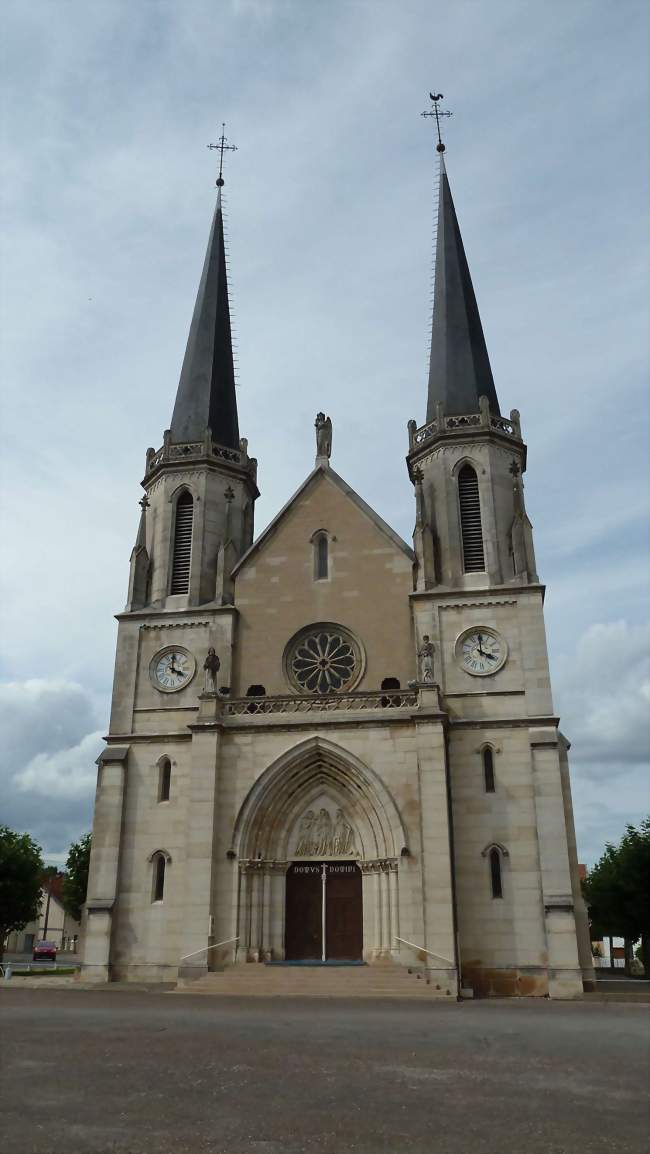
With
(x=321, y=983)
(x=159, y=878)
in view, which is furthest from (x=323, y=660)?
(x=321, y=983)

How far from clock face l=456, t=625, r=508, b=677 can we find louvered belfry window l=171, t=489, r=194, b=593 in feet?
30.6

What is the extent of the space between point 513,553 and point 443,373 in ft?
25.8

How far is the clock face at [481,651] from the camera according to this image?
26.3 m

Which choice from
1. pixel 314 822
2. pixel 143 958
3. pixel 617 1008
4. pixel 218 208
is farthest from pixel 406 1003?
pixel 218 208

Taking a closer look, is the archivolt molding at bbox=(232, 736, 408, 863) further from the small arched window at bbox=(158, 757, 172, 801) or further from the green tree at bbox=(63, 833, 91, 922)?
the green tree at bbox=(63, 833, 91, 922)

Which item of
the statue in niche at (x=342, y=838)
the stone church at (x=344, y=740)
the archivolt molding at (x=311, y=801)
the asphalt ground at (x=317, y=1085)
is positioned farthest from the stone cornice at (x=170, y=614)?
the asphalt ground at (x=317, y=1085)

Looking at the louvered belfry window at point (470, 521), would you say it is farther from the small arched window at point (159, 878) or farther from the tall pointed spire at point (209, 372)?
the small arched window at point (159, 878)

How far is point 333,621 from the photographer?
27.9 m

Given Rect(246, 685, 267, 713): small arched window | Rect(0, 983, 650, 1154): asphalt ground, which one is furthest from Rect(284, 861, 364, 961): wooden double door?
Rect(0, 983, 650, 1154): asphalt ground

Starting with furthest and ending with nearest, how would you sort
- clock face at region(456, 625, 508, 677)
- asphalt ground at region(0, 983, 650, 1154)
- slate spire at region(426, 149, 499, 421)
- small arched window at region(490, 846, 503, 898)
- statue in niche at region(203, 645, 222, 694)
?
slate spire at region(426, 149, 499, 421), clock face at region(456, 625, 508, 677), statue in niche at region(203, 645, 222, 694), small arched window at region(490, 846, 503, 898), asphalt ground at region(0, 983, 650, 1154)

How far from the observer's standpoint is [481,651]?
87.2 feet

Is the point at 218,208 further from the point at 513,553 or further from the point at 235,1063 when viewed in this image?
the point at 235,1063

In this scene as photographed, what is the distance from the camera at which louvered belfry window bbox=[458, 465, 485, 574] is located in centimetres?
2838

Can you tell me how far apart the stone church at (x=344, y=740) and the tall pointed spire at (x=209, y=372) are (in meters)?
1.61
